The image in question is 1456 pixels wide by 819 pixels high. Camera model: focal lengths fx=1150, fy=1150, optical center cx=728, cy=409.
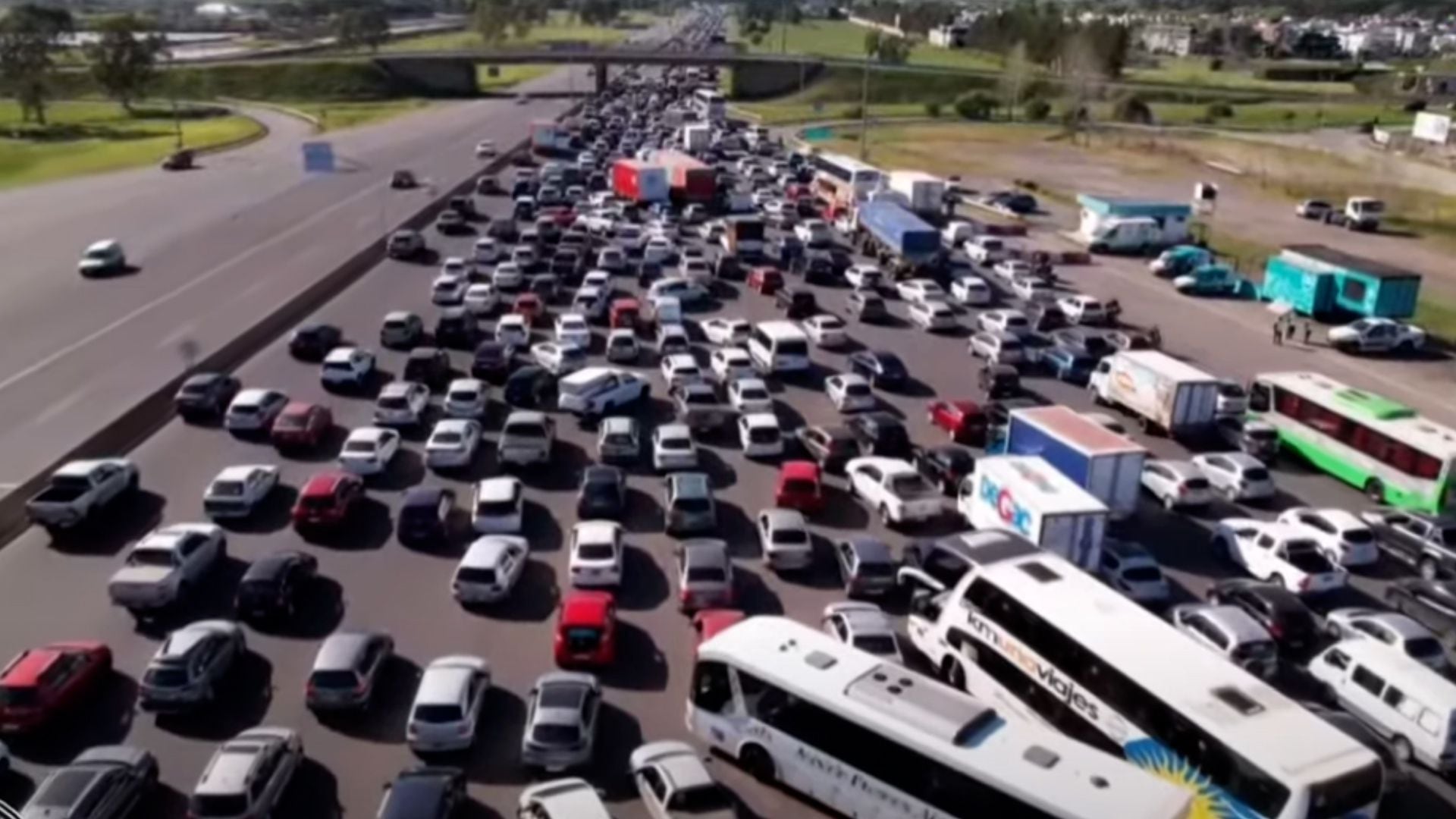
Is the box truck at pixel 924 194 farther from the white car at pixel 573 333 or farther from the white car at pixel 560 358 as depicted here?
the white car at pixel 560 358

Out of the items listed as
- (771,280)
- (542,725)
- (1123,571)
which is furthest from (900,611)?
(771,280)

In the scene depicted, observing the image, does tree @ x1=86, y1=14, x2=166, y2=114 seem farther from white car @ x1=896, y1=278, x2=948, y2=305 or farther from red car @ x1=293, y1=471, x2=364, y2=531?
red car @ x1=293, y1=471, x2=364, y2=531

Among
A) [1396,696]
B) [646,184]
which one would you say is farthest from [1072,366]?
[646,184]

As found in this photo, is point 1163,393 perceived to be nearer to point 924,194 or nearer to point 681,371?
point 681,371

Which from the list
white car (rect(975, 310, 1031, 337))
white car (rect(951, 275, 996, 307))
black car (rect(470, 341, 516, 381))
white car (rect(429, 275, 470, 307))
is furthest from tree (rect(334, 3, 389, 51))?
white car (rect(975, 310, 1031, 337))

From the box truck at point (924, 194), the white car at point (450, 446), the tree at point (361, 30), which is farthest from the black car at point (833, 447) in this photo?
the tree at point (361, 30)

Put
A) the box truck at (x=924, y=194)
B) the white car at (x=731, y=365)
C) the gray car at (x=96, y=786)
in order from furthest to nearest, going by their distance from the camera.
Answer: the box truck at (x=924, y=194) → the white car at (x=731, y=365) → the gray car at (x=96, y=786)
